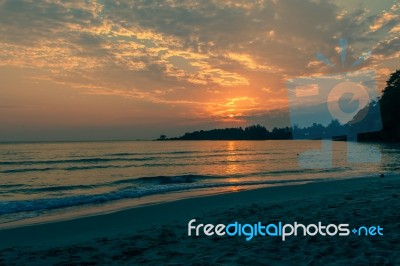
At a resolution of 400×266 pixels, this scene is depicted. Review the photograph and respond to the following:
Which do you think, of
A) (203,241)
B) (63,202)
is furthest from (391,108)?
(203,241)

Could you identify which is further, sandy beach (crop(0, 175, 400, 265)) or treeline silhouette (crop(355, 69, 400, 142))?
treeline silhouette (crop(355, 69, 400, 142))

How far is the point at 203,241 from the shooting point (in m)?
7.66

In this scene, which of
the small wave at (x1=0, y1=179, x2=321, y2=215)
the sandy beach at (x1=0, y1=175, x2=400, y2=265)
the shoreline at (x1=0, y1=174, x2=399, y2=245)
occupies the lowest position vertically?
the small wave at (x1=0, y1=179, x2=321, y2=215)

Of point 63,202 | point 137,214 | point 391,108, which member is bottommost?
point 63,202

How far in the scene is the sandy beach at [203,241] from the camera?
6176mm

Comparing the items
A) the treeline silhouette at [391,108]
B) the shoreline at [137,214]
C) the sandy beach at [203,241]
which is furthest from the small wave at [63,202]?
the treeline silhouette at [391,108]

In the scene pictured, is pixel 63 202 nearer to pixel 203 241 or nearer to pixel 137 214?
pixel 137 214

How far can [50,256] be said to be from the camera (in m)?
7.09

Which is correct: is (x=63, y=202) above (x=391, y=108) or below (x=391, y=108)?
below

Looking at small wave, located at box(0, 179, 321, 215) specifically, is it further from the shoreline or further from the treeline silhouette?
the treeline silhouette

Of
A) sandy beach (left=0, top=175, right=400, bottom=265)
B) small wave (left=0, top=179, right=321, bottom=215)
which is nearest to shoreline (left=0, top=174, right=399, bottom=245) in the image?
sandy beach (left=0, top=175, right=400, bottom=265)

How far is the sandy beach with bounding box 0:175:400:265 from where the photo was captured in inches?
243

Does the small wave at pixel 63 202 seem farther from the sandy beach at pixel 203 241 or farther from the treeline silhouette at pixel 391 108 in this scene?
the treeline silhouette at pixel 391 108

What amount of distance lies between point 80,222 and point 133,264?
584 centimetres
